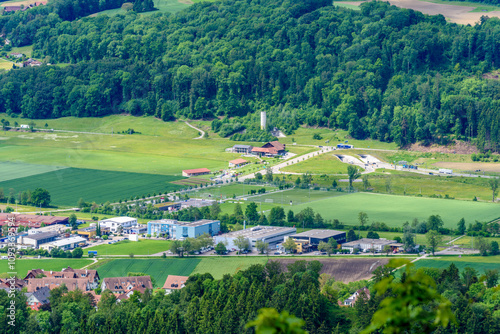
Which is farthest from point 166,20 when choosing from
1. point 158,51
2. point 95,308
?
point 95,308

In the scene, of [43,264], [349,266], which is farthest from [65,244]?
[349,266]

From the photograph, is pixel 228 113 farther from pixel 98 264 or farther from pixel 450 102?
pixel 98 264

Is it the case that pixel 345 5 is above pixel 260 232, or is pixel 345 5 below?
above

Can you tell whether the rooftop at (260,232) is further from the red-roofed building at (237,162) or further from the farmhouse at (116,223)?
the red-roofed building at (237,162)

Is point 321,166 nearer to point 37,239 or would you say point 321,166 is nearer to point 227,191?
point 227,191

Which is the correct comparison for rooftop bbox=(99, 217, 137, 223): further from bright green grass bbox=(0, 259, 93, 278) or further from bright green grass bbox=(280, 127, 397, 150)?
bright green grass bbox=(280, 127, 397, 150)

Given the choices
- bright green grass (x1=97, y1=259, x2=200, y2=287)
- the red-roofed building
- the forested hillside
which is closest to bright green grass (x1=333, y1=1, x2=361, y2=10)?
the forested hillside

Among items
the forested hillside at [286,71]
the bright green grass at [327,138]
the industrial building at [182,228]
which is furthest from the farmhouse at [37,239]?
the forested hillside at [286,71]
